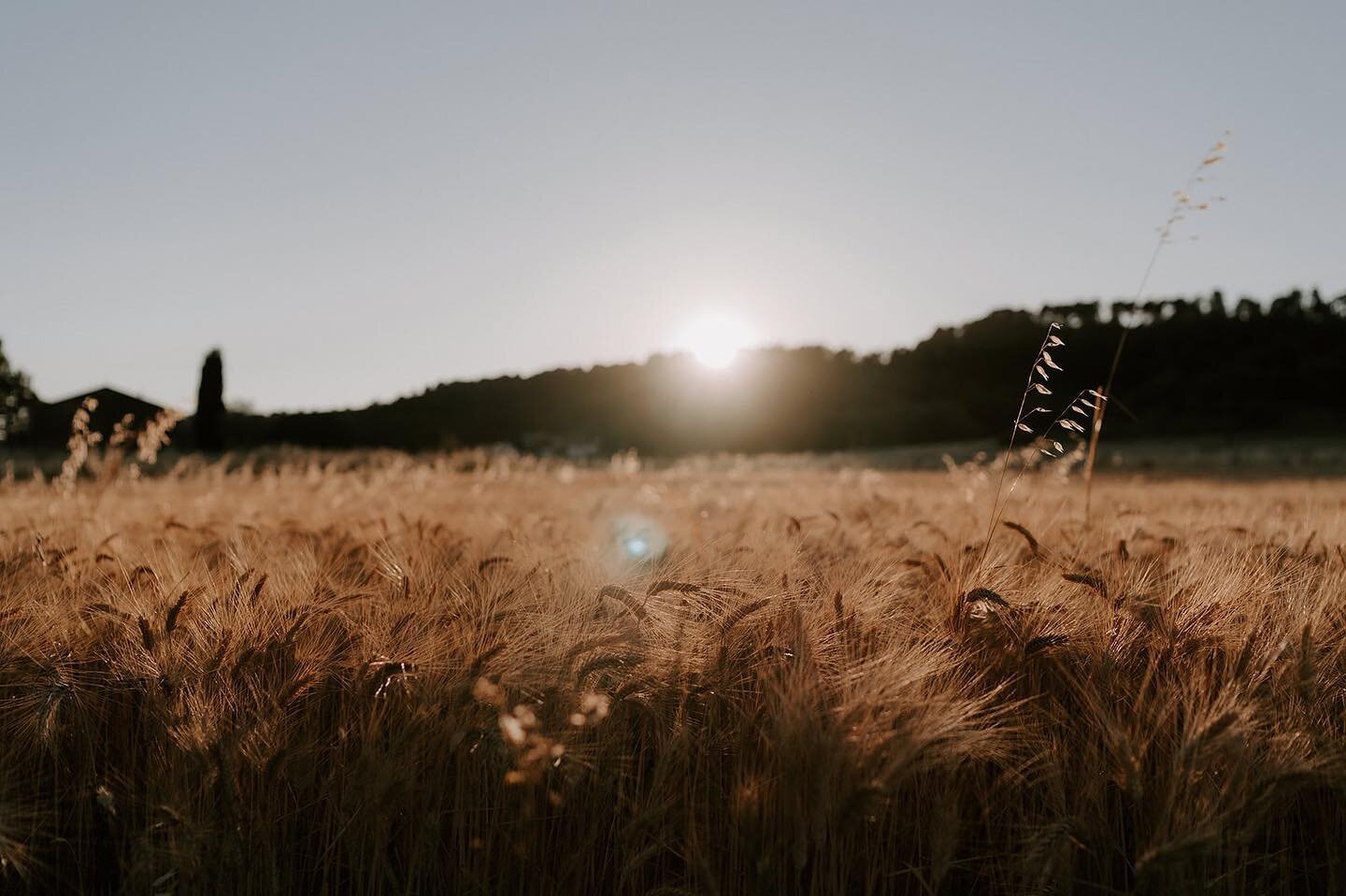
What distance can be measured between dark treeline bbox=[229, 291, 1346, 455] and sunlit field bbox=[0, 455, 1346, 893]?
3253 centimetres

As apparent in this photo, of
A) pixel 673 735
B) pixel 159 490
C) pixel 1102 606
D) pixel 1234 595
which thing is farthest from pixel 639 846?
pixel 159 490

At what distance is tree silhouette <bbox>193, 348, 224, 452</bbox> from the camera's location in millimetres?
26359

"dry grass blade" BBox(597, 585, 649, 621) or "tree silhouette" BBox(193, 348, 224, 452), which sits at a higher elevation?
"tree silhouette" BBox(193, 348, 224, 452)

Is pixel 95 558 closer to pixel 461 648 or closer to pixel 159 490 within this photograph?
pixel 461 648

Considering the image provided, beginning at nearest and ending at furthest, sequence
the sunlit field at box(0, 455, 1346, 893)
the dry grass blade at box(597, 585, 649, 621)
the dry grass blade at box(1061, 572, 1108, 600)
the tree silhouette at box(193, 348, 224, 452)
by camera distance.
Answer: the sunlit field at box(0, 455, 1346, 893) → the dry grass blade at box(597, 585, 649, 621) → the dry grass blade at box(1061, 572, 1108, 600) → the tree silhouette at box(193, 348, 224, 452)

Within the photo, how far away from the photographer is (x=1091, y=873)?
4.75ft

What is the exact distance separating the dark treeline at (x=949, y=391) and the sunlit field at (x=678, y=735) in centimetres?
3253

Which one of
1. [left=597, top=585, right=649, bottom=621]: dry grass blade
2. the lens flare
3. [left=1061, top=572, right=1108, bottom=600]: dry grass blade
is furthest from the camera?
the lens flare

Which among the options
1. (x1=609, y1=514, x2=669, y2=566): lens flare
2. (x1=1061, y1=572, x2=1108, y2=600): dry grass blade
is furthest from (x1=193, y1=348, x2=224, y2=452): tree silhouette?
(x1=1061, y1=572, x2=1108, y2=600): dry grass blade

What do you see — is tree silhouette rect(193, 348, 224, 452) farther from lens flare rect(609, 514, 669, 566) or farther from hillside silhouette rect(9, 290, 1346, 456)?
lens flare rect(609, 514, 669, 566)

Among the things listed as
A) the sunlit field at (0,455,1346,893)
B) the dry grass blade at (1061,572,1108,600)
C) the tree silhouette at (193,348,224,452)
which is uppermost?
the tree silhouette at (193,348,224,452)

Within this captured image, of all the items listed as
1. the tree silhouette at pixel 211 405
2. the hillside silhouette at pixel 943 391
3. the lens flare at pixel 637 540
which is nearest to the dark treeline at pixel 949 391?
the hillside silhouette at pixel 943 391

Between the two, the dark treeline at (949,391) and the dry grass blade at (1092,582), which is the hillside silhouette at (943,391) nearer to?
the dark treeline at (949,391)

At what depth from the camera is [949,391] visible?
141 ft
